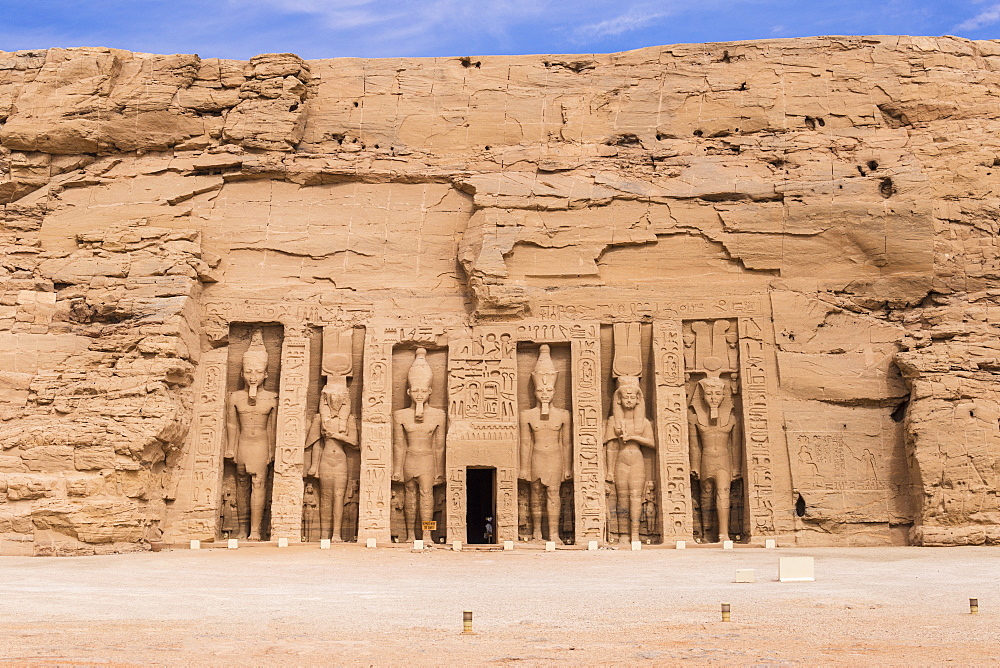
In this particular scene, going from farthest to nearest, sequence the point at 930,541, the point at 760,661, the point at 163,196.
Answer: the point at 163,196 < the point at 930,541 < the point at 760,661

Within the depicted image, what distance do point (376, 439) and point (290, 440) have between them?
58.5 inches

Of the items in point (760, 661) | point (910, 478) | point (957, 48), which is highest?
point (957, 48)

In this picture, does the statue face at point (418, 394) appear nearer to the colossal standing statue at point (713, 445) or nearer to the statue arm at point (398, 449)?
the statue arm at point (398, 449)

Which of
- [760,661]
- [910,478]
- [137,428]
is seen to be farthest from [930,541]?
[137,428]

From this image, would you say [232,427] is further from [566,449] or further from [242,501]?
[566,449]

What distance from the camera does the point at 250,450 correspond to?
1836 centimetres

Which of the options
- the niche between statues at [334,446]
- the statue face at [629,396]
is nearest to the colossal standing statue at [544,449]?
the statue face at [629,396]

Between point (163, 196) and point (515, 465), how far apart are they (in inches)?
324

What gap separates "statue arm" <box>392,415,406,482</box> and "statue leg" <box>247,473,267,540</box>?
7.61 feet

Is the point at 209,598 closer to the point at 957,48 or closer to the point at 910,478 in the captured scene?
the point at 910,478

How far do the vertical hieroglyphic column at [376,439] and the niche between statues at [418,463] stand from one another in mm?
297

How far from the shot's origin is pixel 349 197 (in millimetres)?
19734

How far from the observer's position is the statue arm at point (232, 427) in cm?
1836

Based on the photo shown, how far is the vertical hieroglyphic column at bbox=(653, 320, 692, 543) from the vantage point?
691 inches
